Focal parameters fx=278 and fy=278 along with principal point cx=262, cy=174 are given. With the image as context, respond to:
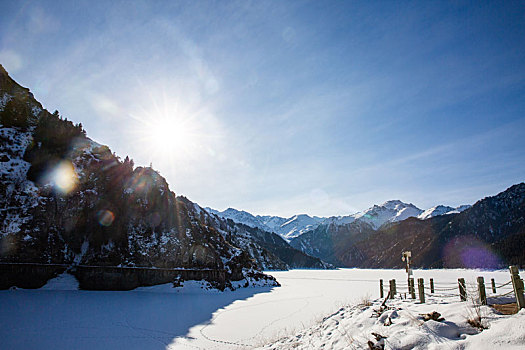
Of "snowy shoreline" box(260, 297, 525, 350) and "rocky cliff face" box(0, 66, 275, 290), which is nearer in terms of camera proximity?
"snowy shoreline" box(260, 297, 525, 350)

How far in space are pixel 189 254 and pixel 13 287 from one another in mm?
25637

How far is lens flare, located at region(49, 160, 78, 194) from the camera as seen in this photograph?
4416 centimetres

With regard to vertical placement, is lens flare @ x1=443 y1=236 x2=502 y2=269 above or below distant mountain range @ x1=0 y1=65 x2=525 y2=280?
below

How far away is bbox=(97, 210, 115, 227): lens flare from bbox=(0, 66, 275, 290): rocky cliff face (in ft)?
0.49

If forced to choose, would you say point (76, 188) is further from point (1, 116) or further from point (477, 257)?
point (477, 257)

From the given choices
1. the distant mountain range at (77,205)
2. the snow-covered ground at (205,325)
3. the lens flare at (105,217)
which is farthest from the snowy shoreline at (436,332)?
the lens flare at (105,217)

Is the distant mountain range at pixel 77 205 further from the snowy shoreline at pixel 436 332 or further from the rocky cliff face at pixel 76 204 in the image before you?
the snowy shoreline at pixel 436 332

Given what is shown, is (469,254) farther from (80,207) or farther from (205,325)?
(80,207)

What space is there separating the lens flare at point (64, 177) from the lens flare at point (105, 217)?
19.6 ft

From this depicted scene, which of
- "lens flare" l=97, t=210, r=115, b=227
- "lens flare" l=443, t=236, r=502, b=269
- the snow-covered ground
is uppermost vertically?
"lens flare" l=97, t=210, r=115, b=227

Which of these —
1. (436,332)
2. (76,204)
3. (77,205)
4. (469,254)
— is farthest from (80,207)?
(469,254)

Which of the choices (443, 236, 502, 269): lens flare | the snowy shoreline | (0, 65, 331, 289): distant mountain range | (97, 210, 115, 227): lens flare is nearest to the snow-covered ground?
the snowy shoreline

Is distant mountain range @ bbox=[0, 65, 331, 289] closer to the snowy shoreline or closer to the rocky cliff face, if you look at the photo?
the rocky cliff face

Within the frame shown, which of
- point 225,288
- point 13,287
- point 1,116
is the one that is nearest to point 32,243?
point 13,287
